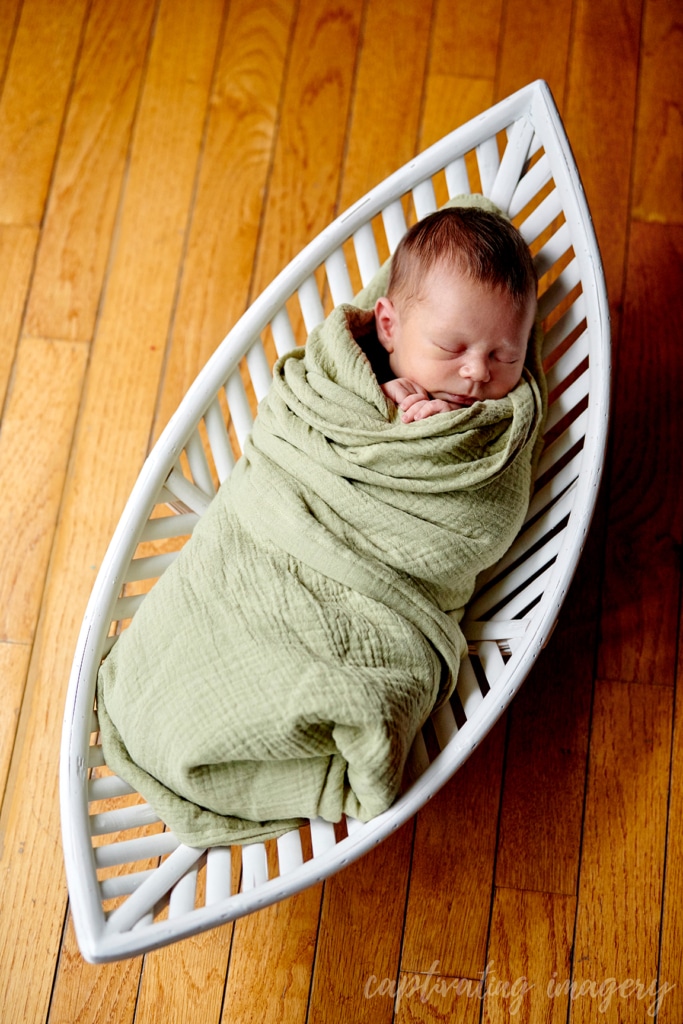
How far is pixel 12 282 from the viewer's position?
4.80ft

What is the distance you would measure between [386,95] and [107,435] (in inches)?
31.3

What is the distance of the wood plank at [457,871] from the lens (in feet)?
3.84

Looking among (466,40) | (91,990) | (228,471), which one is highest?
(466,40)

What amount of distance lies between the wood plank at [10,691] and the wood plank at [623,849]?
819mm

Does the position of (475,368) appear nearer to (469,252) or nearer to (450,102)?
(469,252)

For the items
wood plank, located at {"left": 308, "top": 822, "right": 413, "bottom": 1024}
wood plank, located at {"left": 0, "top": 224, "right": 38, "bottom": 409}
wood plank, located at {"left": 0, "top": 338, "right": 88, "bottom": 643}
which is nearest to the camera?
wood plank, located at {"left": 308, "top": 822, "right": 413, "bottom": 1024}

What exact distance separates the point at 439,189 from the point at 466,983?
4.05 feet

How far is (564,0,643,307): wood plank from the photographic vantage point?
1.51m

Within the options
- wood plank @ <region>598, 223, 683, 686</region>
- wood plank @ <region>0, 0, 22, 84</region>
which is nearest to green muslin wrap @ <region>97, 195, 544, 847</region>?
wood plank @ <region>598, 223, 683, 686</region>

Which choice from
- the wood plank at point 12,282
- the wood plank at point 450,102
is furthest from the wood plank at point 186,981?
the wood plank at point 450,102

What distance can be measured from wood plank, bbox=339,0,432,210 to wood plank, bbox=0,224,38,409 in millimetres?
543

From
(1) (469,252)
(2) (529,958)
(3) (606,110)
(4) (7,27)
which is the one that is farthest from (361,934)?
(4) (7,27)

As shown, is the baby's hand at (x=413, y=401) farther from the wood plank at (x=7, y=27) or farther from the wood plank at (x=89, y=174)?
the wood plank at (x=7, y=27)

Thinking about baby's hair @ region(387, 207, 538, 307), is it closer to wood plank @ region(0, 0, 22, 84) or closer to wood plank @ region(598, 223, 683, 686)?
wood plank @ region(598, 223, 683, 686)
